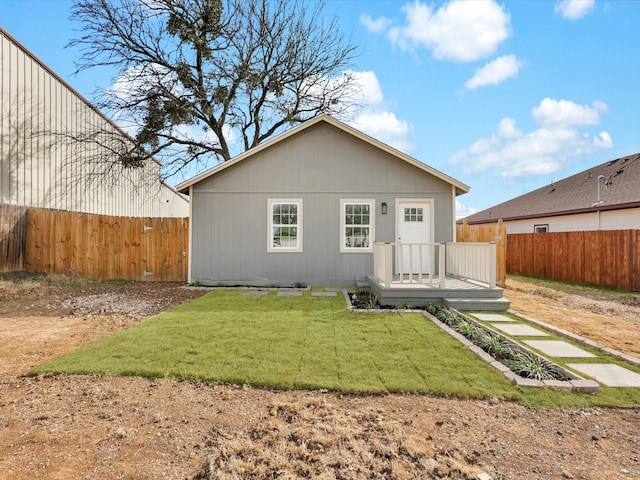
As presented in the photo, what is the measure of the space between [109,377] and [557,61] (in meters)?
12.8

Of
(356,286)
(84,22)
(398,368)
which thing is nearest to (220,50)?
(84,22)

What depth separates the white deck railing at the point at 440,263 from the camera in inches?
274

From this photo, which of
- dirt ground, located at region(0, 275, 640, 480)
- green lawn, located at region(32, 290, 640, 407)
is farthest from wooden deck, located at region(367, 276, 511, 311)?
dirt ground, located at region(0, 275, 640, 480)

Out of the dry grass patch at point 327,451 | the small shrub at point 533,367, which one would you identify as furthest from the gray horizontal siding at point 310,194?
the dry grass patch at point 327,451

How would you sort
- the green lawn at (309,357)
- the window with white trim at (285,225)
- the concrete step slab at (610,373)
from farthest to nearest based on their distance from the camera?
the window with white trim at (285,225) < the concrete step slab at (610,373) < the green lawn at (309,357)

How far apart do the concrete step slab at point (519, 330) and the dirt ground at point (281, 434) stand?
7.29 ft

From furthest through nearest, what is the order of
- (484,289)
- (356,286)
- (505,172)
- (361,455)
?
(505,172)
(356,286)
(484,289)
(361,455)

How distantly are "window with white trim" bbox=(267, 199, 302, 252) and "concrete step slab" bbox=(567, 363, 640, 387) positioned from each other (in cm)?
682

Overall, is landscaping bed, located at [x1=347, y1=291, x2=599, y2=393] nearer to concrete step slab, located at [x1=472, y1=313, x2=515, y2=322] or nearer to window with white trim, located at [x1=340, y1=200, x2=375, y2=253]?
concrete step slab, located at [x1=472, y1=313, x2=515, y2=322]

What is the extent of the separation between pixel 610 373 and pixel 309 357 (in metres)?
3.41

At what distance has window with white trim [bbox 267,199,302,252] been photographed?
31.3 ft

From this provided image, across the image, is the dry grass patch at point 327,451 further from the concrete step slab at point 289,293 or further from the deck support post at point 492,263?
the concrete step slab at point 289,293

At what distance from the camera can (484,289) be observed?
6965mm

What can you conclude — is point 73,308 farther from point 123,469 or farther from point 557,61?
point 557,61
